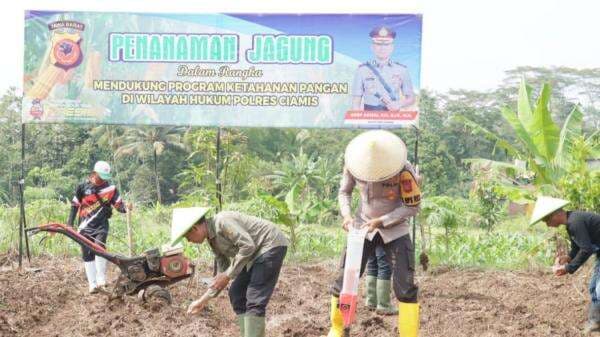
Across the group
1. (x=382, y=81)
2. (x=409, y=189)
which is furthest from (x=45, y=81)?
(x=409, y=189)

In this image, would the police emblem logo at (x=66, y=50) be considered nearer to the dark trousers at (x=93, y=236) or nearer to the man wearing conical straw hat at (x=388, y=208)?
the dark trousers at (x=93, y=236)

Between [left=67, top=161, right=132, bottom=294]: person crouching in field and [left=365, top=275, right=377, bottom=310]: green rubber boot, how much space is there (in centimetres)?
289

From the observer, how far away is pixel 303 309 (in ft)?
26.1

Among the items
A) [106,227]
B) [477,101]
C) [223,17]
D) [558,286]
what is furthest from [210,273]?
[477,101]

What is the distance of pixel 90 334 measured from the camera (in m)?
6.84

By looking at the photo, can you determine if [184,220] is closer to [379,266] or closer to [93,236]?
[379,266]

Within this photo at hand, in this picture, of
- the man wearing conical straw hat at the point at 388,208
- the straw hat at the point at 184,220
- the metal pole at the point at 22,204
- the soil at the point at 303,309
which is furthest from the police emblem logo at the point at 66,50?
the straw hat at the point at 184,220

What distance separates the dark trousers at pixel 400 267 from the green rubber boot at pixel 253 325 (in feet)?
2.27

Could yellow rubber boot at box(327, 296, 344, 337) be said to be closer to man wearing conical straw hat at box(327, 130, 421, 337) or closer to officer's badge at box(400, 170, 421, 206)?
man wearing conical straw hat at box(327, 130, 421, 337)

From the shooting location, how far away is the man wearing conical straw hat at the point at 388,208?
570cm

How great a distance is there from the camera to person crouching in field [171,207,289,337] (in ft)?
16.9

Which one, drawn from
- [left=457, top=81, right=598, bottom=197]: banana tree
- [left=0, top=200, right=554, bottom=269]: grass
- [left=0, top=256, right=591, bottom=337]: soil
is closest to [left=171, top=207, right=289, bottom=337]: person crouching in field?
[left=0, top=256, right=591, bottom=337]: soil

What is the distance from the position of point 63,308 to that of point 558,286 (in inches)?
202

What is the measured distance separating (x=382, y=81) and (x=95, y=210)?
359 cm
